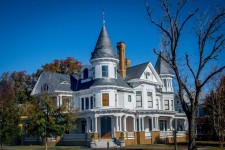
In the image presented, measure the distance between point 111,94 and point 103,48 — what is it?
20.5 feet

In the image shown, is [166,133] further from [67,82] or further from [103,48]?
[67,82]

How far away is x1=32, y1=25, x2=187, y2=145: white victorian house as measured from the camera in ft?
140

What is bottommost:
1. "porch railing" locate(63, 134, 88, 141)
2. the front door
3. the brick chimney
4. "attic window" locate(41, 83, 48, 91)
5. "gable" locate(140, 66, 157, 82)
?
"porch railing" locate(63, 134, 88, 141)

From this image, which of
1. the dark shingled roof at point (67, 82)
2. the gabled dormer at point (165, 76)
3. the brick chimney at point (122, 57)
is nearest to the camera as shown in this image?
the dark shingled roof at point (67, 82)

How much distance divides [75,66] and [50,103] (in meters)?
40.2

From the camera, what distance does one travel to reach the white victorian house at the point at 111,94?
140 ft

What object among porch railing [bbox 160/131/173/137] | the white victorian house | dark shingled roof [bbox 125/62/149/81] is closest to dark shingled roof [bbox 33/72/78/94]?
the white victorian house

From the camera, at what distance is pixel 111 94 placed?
140 feet

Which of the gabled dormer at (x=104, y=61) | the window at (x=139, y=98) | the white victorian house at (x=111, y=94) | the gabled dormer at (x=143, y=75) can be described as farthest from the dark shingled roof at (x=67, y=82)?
the window at (x=139, y=98)

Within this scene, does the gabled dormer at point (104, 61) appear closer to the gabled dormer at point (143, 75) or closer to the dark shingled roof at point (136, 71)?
the gabled dormer at point (143, 75)

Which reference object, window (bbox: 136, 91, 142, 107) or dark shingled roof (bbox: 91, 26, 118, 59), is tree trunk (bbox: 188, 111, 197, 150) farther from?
window (bbox: 136, 91, 142, 107)

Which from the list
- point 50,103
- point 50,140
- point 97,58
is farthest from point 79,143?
point 50,103

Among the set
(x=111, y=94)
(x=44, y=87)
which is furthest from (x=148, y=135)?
(x=44, y=87)

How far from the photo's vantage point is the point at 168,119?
52562 mm
